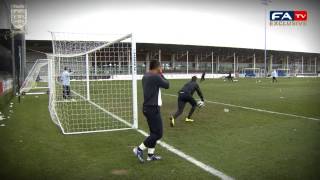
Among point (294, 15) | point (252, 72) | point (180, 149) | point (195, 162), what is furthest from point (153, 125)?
point (252, 72)

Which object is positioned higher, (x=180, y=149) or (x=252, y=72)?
(x=252, y=72)

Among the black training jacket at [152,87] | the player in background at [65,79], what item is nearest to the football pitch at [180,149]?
the black training jacket at [152,87]

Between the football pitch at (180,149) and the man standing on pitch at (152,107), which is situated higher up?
the man standing on pitch at (152,107)

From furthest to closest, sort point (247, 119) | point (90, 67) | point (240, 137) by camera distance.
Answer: point (90, 67) < point (247, 119) < point (240, 137)

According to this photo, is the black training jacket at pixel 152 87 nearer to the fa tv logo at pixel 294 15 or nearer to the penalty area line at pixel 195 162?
the penalty area line at pixel 195 162

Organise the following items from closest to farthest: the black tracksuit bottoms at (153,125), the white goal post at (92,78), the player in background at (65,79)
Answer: the black tracksuit bottoms at (153,125) < the white goal post at (92,78) < the player in background at (65,79)

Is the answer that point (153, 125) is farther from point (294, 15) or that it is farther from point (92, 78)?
point (92, 78)

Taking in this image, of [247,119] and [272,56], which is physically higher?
[272,56]

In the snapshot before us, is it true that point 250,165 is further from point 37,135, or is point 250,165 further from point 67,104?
point 67,104

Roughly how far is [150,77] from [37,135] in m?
4.66

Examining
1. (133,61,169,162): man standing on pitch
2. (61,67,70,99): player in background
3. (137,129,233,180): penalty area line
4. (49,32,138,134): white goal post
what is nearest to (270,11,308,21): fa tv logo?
(133,61,169,162): man standing on pitch

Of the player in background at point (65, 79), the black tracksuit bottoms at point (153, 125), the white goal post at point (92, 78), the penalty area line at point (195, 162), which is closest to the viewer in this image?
the penalty area line at point (195, 162)

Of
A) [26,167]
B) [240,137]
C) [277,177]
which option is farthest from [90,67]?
[277,177]

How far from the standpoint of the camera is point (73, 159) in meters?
7.48
